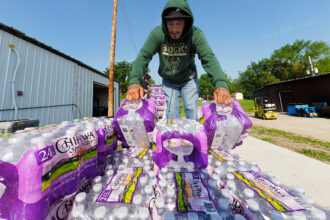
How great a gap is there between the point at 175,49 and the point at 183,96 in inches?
28.7

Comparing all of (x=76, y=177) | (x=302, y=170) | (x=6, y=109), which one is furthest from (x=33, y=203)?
(x=6, y=109)

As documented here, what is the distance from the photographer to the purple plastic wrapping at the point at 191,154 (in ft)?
3.87

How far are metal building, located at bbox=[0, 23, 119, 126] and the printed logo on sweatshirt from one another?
4729 mm

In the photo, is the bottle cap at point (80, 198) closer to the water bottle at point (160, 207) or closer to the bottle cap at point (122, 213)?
the bottle cap at point (122, 213)

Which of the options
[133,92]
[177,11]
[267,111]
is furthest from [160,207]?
[267,111]

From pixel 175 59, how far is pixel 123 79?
2962 cm

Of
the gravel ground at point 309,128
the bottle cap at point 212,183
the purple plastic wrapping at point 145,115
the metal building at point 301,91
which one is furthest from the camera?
the metal building at point 301,91

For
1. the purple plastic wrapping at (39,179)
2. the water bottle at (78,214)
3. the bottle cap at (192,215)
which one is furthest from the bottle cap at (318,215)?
the purple plastic wrapping at (39,179)

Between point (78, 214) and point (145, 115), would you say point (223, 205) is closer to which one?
point (78, 214)

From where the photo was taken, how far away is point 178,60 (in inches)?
75.7

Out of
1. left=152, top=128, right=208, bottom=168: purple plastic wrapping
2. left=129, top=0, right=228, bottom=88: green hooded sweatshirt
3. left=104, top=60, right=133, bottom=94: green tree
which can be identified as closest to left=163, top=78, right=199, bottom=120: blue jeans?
left=129, top=0, right=228, bottom=88: green hooded sweatshirt

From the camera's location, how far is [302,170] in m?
1.88

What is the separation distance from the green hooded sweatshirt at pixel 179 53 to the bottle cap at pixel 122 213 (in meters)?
1.24

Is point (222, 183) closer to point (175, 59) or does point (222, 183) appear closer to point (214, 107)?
point (214, 107)
